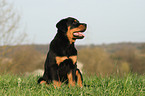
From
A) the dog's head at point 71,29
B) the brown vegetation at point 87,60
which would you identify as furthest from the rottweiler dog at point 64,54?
the brown vegetation at point 87,60

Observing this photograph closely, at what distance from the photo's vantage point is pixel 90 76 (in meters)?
5.55

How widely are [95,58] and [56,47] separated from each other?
109 ft

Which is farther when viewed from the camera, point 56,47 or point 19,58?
point 19,58

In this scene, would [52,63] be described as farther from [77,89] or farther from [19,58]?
[19,58]

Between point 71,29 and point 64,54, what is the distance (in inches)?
25.6

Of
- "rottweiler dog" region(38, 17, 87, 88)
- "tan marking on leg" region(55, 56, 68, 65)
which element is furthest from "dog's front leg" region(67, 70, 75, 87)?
"tan marking on leg" region(55, 56, 68, 65)

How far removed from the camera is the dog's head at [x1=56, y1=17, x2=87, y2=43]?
4.34 m

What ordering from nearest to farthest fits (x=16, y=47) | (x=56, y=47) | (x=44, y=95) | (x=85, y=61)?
(x=44, y=95), (x=56, y=47), (x=16, y=47), (x=85, y=61)

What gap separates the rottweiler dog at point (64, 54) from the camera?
4.22 metres

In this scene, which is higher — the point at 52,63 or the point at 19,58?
the point at 52,63

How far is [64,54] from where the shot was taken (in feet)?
14.0

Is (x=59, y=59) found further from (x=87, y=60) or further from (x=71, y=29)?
(x=87, y=60)

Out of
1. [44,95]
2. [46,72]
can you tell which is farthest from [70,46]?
[44,95]

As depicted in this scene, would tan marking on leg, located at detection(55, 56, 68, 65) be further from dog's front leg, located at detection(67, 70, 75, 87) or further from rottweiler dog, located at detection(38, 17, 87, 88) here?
dog's front leg, located at detection(67, 70, 75, 87)
